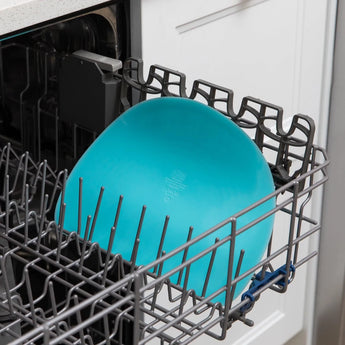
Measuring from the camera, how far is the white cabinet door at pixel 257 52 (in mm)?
982

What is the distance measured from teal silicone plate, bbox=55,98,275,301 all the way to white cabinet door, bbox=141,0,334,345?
5.4 inches

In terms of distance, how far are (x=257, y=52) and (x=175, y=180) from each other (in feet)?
1.26

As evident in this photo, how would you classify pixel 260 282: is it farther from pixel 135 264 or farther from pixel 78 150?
pixel 78 150

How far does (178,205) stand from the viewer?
82cm

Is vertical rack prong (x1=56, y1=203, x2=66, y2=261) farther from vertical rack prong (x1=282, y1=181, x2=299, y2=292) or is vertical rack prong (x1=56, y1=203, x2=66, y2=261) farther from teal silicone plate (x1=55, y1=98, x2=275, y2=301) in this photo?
vertical rack prong (x1=282, y1=181, x2=299, y2=292)

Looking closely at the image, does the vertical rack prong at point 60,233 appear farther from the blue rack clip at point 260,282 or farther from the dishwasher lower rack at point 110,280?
the blue rack clip at point 260,282

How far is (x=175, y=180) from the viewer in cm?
83

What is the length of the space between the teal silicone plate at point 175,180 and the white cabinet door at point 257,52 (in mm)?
137

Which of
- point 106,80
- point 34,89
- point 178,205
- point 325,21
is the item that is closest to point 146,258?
point 178,205

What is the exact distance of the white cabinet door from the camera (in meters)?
0.98

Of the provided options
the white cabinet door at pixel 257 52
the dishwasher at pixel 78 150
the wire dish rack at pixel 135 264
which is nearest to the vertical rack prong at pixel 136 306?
the wire dish rack at pixel 135 264

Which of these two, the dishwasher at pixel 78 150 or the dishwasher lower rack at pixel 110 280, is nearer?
the dishwasher lower rack at pixel 110 280

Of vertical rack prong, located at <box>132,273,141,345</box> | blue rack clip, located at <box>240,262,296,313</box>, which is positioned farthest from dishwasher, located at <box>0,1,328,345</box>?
vertical rack prong, located at <box>132,273,141,345</box>

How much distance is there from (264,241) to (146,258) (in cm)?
12
